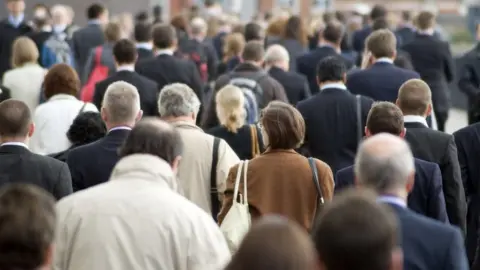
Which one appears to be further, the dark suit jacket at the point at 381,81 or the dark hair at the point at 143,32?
the dark hair at the point at 143,32

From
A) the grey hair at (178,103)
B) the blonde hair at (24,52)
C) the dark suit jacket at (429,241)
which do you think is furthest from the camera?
the blonde hair at (24,52)

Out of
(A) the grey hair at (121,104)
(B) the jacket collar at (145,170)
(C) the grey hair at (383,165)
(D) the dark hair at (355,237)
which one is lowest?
(A) the grey hair at (121,104)

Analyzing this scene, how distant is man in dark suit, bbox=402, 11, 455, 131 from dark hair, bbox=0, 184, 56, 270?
37.5 ft

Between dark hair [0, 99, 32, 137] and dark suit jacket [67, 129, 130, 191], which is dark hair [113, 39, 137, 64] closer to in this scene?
dark suit jacket [67, 129, 130, 191]

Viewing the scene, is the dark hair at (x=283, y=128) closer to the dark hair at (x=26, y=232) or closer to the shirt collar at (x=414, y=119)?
the shirt collar at (x=414, y=119)

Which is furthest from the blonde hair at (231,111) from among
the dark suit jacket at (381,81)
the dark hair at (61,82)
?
the dark suit jacket at (381,81)

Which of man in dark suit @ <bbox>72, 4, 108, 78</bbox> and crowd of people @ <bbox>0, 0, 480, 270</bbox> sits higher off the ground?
crowd of people @ <bbox>0, 0, 480, 270</bbox>

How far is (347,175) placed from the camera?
7676 millimetres

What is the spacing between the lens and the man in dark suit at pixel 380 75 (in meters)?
11.9

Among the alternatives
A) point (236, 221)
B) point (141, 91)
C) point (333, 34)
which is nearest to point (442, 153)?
point (236, 221)

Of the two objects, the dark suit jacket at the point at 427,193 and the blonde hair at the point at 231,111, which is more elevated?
the dark suit jacket at the point at 427,193

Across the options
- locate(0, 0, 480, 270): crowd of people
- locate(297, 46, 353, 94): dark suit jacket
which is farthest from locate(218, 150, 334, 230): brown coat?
locate(297, 46, 353, 94): dark suit jacket

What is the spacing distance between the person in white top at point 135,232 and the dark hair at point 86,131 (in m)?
3.57

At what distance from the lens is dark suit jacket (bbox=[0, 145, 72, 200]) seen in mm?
7797
